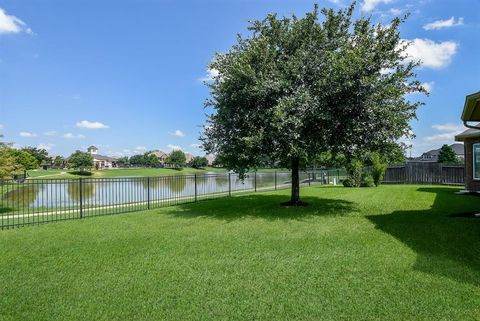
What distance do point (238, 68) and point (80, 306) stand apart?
24.1 ft

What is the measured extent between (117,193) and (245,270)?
47.1 feet

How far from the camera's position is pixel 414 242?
6125 mm

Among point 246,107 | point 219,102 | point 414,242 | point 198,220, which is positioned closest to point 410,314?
Answer: point 414,242

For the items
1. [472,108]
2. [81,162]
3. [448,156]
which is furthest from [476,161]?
[81,162]

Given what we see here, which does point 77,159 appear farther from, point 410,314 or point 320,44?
point 410,314

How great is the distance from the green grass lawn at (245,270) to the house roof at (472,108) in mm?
2613

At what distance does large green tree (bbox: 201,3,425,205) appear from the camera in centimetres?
897

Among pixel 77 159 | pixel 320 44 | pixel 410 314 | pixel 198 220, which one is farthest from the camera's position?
pixel 77 159

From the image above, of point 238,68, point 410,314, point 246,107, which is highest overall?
point 238,68

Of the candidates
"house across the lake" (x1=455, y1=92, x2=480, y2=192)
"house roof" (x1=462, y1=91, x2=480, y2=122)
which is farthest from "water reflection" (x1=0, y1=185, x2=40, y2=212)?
"house across the lake" (x1=455, y1=92, x2=480, y2=192)

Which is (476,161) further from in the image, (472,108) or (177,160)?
(177,160)

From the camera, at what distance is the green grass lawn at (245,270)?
11.6 feet

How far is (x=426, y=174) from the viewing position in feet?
71.2

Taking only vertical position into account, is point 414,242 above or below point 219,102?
below
